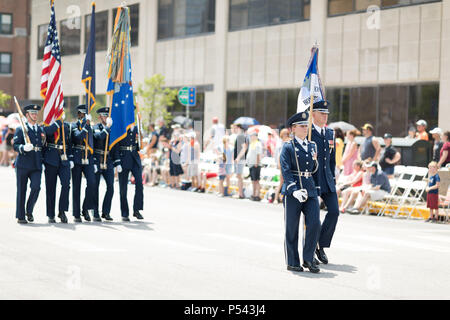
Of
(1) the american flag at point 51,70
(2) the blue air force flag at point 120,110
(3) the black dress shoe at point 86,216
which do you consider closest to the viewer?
(3) the black dress shoe at point 86,216

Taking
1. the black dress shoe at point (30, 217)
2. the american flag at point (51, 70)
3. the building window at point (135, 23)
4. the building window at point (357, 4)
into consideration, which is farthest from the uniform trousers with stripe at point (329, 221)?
the building window at point (135, 23)

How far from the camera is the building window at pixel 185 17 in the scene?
127 feet

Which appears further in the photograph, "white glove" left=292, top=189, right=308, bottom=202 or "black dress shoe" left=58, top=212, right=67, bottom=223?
"black dress shoe" left=58, top=212, right=67, bottom=223

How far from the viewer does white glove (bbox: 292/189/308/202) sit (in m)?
9.60

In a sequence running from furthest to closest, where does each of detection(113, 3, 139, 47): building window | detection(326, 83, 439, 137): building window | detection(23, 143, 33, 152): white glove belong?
1. detection(113, 3, 139, 47): building window
2. detection(326, 83, 439, 137): building window
3. detection(23, 143, 33, 152): white glove

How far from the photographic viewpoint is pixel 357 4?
30156mm

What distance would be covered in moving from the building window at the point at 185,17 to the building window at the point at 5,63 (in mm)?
28631

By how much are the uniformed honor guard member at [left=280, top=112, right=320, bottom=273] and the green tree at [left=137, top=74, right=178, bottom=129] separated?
28.1m

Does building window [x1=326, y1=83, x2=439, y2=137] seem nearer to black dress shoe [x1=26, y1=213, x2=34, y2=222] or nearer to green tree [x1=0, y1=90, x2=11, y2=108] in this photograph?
black dress shoe [x1=26, y1=213, x2=34, y2=222]

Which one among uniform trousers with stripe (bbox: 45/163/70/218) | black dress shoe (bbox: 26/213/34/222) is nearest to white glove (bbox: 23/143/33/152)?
uniform trousers with stripe (bbox: 45/163/70/218)

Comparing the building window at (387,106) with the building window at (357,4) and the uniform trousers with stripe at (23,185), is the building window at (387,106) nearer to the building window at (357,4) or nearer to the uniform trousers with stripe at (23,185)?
the building window at (357,4)

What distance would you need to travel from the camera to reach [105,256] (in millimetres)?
10523
